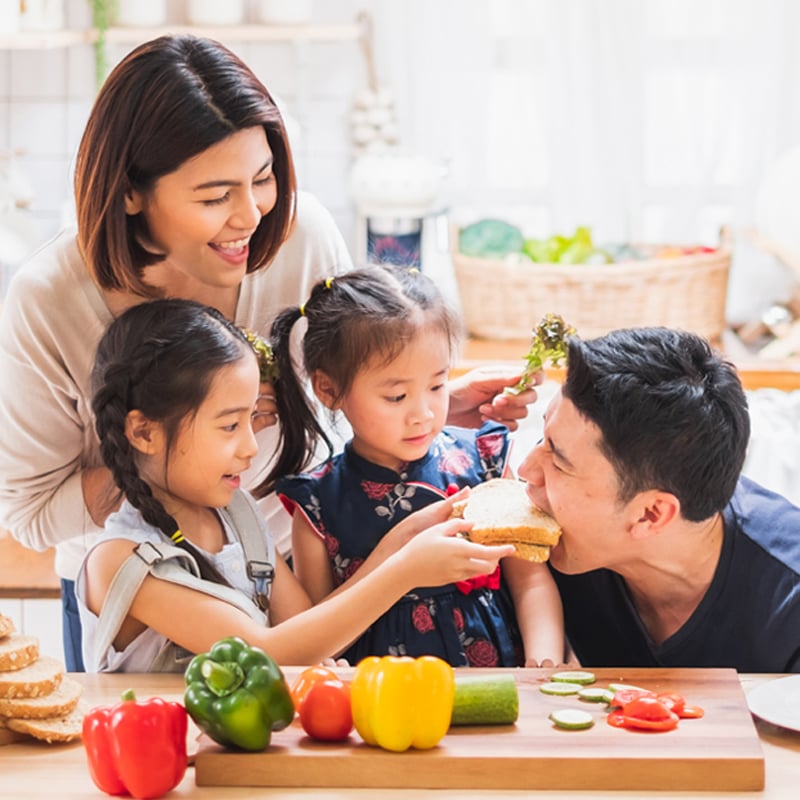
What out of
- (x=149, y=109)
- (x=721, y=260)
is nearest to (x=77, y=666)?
(x=149, y=109)

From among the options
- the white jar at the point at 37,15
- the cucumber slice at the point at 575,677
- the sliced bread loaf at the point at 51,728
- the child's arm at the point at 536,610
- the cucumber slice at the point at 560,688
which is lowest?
the child's arm at the point at 536,610

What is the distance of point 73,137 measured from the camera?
4.31 m

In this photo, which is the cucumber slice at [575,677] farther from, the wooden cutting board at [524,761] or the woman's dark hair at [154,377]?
the woman's dark hair at [154,377]

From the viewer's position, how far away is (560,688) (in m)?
1.74

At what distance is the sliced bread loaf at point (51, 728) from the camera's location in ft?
5.46

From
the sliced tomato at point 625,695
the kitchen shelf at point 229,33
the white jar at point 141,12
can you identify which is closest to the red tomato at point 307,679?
the sliced tomato at point 625,695

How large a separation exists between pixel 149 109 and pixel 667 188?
2.67m

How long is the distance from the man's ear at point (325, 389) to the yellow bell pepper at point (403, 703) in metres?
0.63

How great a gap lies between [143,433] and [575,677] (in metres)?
0.69

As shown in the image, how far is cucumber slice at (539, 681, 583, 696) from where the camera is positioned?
174 cm

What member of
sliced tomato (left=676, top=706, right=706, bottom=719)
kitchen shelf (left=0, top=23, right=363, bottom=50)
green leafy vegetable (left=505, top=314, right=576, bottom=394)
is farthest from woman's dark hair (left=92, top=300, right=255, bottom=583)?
kitchen shelf (left=0, top=23, right=363, bottom=50)

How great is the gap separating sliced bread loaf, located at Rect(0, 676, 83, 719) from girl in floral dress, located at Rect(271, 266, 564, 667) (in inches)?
20.3

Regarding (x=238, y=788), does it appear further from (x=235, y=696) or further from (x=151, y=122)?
(x=151, y=122)

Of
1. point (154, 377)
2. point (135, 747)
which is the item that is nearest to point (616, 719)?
point (135, 747)
